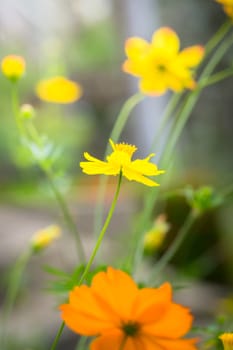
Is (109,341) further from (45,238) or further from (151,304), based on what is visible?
(45,238)

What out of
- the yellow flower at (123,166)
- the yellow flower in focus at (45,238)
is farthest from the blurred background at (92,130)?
the yellow flower at (123,166)

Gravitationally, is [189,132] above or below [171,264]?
above

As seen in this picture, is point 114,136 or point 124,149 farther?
point 114,136

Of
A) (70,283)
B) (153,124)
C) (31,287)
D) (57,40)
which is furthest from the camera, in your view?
(57,40)

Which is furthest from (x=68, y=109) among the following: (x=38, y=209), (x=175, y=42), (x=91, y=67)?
(x=175, y=42)

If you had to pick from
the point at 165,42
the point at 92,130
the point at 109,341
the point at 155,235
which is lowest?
the point at 109,341

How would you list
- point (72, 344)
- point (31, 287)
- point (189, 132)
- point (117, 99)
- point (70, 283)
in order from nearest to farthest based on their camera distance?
point (70, 283)
point (72, 344)
point (31, 287)
point (189, 132)
point (117, 99)

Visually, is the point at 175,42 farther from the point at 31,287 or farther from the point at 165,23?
the point at 165,23

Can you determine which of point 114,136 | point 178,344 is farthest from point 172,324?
point 114,136
